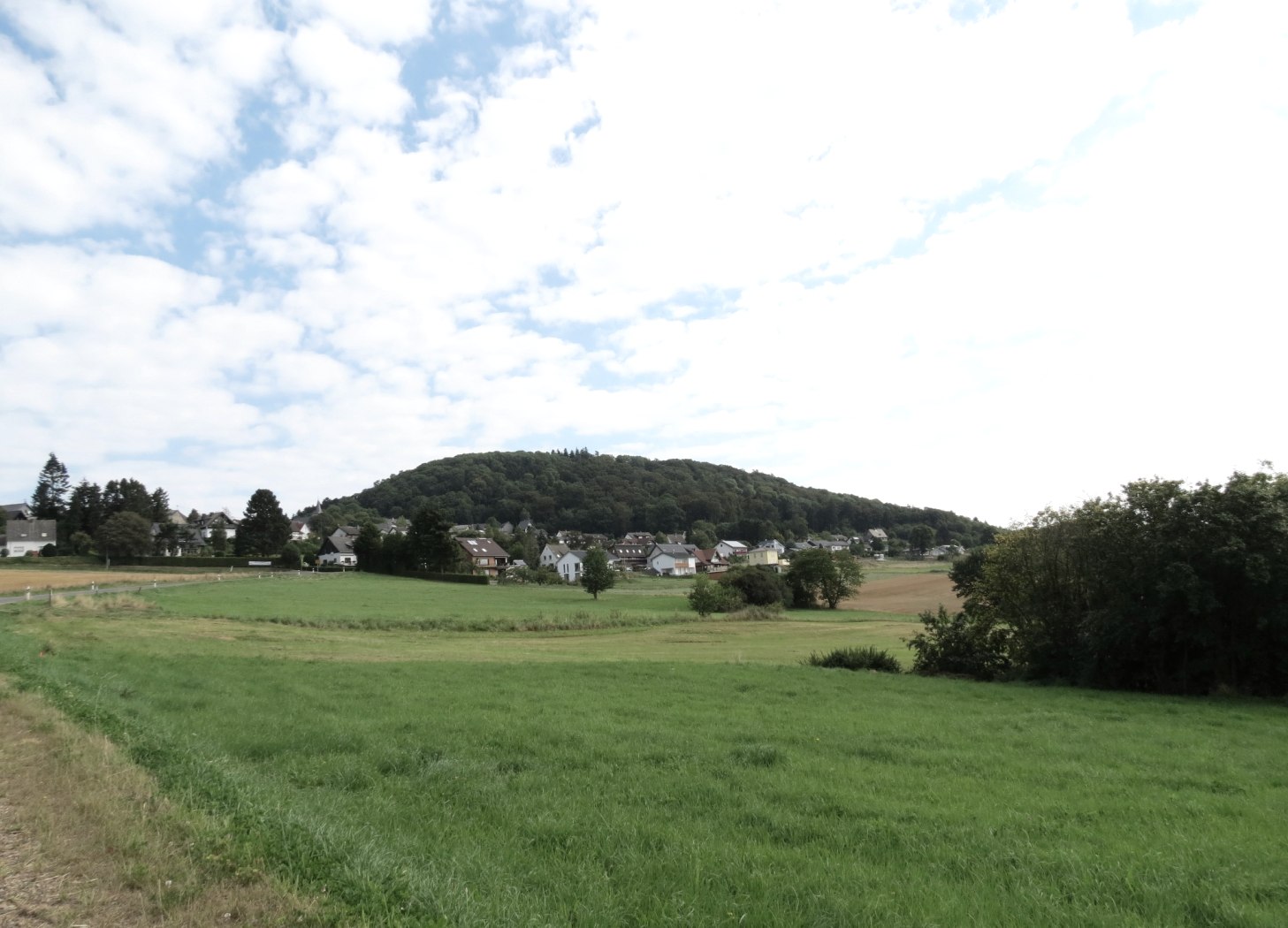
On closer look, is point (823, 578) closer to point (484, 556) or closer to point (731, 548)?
point (484, 556)

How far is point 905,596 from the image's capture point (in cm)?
8988

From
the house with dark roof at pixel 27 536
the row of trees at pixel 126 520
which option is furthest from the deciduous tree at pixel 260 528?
the house with dark roof at pixel 27 536

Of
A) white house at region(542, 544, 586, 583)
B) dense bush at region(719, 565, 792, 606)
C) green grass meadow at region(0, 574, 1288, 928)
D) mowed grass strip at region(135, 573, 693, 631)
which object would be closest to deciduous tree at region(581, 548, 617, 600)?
mowed grass strip at region(135, 573, 693, 631)

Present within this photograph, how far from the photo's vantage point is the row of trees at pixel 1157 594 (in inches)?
866

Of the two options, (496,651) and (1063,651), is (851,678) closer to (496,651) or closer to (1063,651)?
(1063,651)

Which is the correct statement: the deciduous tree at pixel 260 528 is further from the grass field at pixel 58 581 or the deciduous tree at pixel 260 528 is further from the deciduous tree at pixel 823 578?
the deciduous tree at pixel 823 578

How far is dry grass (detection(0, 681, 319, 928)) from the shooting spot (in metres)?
5.14

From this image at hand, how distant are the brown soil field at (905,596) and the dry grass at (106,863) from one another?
6868cm

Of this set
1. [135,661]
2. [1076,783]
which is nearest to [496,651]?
[135,661]

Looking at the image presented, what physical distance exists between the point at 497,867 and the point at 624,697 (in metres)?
12.3

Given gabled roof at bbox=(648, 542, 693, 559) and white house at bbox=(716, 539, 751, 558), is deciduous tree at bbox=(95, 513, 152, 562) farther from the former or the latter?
white house at bbox=(716, 539, 751, 558)

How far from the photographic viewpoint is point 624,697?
19.2 metres

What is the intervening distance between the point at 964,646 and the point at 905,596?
209 feet

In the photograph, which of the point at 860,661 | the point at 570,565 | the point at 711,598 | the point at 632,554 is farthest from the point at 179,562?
the point at 860,661
